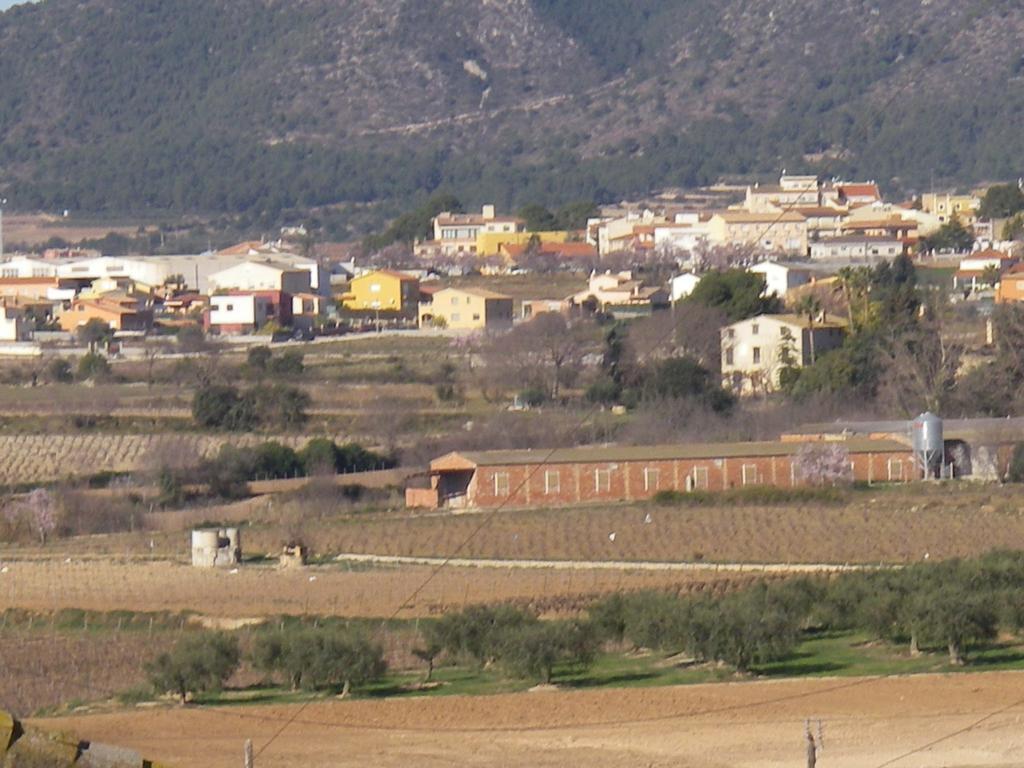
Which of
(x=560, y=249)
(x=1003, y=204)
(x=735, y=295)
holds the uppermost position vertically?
(x=1003, y=204)

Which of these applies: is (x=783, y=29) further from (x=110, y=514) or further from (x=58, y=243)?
(x=110, y=514)

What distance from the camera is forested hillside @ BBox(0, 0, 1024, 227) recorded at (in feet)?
371

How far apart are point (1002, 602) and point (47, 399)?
23408mm

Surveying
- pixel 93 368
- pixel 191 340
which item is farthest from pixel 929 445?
pixel 191 340

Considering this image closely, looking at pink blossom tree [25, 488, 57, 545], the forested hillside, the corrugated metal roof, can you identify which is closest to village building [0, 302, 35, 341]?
the corrugated metal roof

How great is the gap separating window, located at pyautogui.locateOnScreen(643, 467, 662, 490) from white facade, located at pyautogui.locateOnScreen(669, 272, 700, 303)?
1933cm

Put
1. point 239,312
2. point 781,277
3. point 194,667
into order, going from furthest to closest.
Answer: point 239,312 < point 781,277 < point 194,667

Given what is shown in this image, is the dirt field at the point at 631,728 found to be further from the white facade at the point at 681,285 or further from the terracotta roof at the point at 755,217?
the terracotta roof at the point at 755,217

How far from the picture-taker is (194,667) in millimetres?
18000

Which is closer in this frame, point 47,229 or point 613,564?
point 613,564

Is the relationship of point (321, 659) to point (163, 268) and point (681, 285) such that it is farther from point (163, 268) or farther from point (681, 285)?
point (163, 268)

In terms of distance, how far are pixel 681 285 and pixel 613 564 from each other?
90.6ft

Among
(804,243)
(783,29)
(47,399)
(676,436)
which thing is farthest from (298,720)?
(783,29)

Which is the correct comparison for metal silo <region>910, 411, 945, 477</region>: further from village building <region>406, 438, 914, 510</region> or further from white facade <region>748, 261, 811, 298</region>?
white facade <region>748, 261, 811, 298</region>
